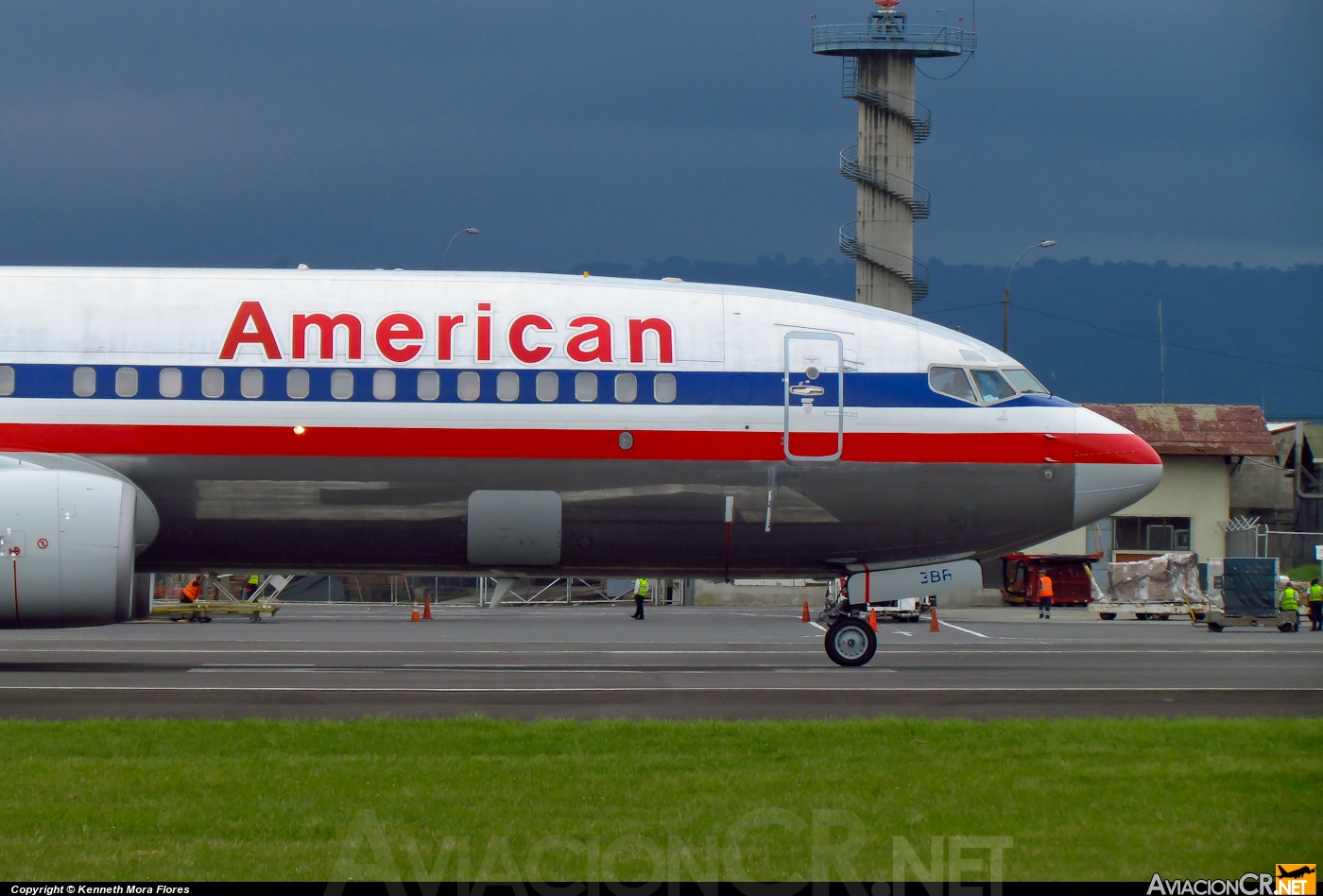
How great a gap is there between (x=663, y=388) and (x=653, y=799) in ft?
33.4

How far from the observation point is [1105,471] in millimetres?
19750

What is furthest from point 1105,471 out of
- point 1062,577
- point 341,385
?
point 1062,577

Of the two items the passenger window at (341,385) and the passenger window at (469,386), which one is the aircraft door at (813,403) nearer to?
the passenger window at (469,386)

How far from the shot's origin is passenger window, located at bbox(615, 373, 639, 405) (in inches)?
746

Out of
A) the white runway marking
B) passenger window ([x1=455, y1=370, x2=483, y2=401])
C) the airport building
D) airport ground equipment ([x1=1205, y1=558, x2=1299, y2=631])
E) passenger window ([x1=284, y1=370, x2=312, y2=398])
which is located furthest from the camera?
the airport building

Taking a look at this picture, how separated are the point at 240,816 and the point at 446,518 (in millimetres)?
10271

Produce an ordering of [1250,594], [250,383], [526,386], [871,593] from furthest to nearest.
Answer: [1250,594], [871,593], [526,386], [250,383]

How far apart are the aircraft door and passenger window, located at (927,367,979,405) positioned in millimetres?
1361

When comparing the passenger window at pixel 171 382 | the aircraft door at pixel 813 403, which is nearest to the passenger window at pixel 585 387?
the aircraft door at pixel 813 403

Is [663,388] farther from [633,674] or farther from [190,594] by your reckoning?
[190,594]

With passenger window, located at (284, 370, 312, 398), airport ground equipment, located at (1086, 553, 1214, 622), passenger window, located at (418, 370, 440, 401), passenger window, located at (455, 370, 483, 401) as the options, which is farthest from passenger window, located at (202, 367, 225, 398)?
airport ground equipment, located at (1086, 553, 1214, 622)

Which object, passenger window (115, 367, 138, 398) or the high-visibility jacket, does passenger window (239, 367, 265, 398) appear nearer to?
passenger window (115, 367, 138, 398)

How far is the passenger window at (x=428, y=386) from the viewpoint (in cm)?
1867

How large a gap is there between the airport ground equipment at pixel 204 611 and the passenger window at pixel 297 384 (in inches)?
933
